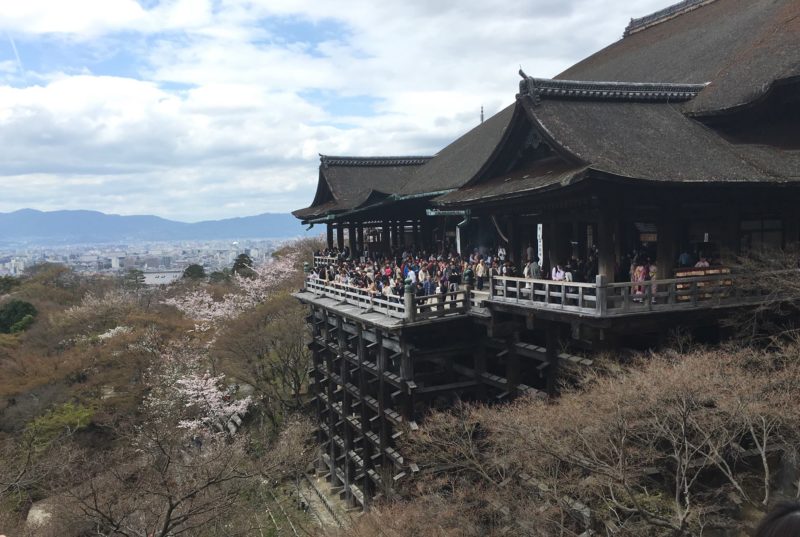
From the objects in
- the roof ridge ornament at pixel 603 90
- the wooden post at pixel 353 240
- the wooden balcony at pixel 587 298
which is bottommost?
the wooden balcony at pixel 587 298

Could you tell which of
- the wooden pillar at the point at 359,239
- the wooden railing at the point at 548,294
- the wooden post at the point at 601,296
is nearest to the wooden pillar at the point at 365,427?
the wooden railing at the point at 548,294

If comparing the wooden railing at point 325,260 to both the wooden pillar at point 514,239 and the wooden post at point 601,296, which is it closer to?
the wooden pillar at point 514,239

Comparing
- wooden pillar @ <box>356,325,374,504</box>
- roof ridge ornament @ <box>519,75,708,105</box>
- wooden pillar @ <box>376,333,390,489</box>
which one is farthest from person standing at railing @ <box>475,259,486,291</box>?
wooden pillar @ <box>356,325,374,504</box>

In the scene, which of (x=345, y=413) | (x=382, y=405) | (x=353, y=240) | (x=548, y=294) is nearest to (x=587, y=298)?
(x=548, y=294)

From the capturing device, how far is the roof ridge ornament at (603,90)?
49.7 feet

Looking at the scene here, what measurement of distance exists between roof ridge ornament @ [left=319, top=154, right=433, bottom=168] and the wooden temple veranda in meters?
8.76

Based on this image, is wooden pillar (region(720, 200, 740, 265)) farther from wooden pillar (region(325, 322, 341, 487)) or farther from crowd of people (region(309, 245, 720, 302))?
wooden pillar (region(325, 322, 341, 487))

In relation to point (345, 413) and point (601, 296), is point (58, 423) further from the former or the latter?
point (601, 296)

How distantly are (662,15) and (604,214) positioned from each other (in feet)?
62.0

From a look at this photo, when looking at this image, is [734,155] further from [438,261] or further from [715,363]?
[438,261]

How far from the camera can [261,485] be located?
82.7 feet

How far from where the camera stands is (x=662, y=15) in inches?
1083

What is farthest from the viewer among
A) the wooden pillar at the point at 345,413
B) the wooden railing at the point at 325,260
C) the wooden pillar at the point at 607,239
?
the wooden railing at the point at 325,260

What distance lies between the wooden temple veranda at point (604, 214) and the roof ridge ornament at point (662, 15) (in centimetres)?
87
